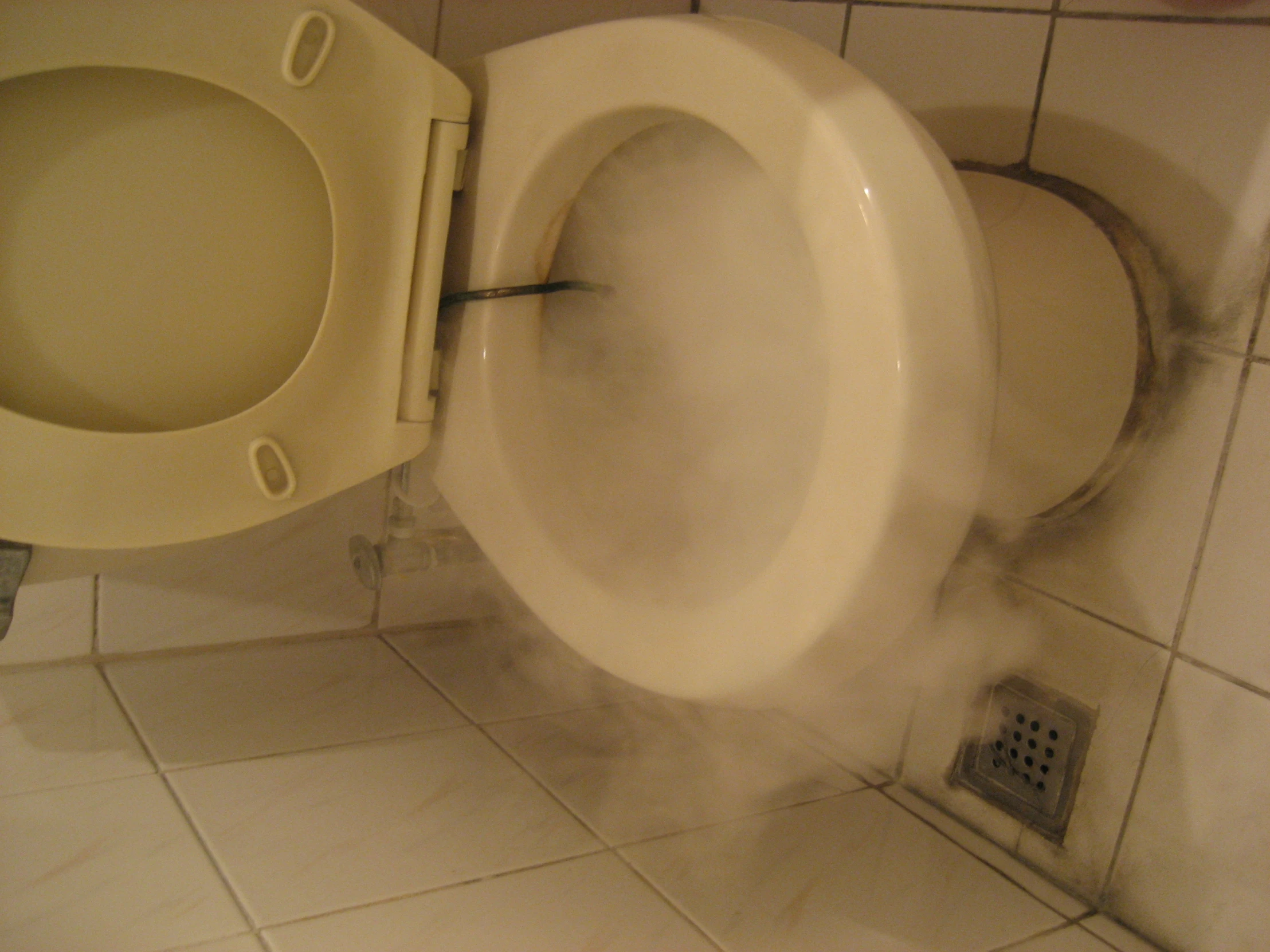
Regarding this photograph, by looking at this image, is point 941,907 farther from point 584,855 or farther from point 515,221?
point 515,221

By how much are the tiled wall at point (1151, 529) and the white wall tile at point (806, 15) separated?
0.04 m

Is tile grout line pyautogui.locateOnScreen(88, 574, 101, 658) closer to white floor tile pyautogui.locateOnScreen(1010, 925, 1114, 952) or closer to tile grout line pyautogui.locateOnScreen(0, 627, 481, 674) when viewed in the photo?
tile grout line pyautogui.locateOnScreen(0, 627, 481, 674)

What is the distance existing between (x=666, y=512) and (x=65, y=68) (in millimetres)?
442

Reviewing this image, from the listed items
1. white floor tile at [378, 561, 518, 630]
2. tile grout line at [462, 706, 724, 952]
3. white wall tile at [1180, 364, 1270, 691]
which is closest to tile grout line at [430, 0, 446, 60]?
white floor tile at [378, 561, 518, 630]

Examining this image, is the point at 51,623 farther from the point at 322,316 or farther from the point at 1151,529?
the point at 1151,529

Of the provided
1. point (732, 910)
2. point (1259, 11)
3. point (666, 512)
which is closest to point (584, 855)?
point (732, 910)

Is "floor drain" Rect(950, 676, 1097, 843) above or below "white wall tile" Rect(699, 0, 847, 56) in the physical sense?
below

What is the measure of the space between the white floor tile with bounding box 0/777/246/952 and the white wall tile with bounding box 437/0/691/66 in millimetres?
658

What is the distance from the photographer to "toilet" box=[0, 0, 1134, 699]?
1.69 ft

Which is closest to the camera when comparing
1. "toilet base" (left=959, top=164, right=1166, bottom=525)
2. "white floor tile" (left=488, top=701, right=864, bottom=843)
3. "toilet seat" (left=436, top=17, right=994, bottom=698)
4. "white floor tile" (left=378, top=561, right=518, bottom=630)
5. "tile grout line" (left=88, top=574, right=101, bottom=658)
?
"toilet seat" (left=436, top=17, right=994, bottom=698)

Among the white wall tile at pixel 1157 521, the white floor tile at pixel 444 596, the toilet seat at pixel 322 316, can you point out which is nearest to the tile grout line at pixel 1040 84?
the white wall tile at pixel 1157 521

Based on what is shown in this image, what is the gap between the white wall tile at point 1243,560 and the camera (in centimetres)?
67

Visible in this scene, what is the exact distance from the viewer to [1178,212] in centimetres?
70

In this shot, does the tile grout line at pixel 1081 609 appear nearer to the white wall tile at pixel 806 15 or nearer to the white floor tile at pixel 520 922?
the white floor tile at pixel 520 922
